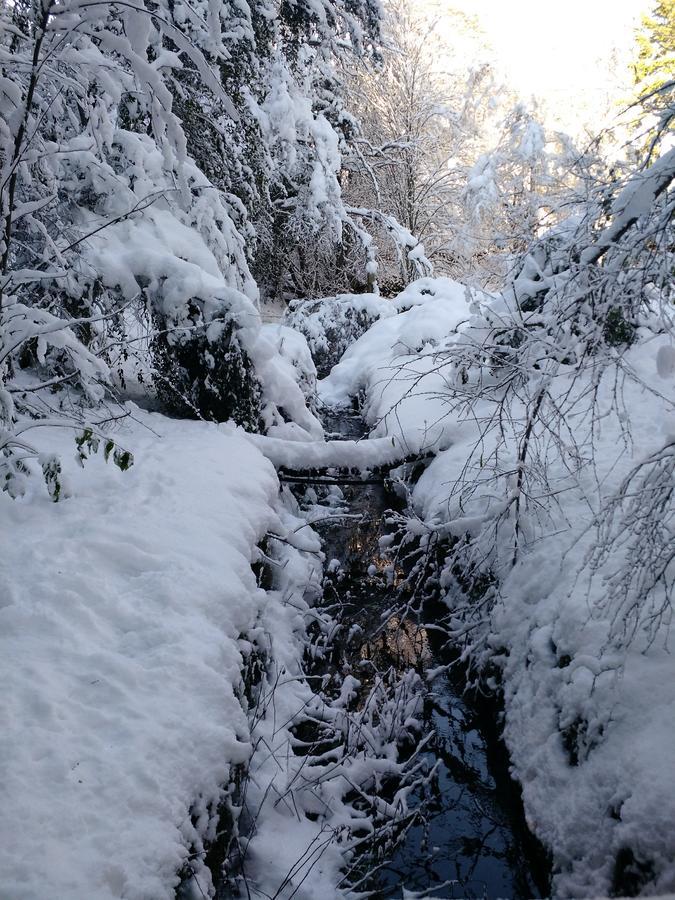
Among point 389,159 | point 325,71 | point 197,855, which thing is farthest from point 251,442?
→ point 389,159

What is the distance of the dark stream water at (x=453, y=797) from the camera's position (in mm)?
3131

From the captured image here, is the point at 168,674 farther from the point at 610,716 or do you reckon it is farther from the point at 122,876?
the point at 610,716

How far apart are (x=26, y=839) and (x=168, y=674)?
946mm

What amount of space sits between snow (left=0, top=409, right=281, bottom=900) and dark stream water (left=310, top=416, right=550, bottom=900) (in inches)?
50.6

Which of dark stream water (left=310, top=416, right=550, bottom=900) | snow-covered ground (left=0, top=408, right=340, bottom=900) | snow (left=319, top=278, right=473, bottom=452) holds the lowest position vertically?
dark stream water (left=310, top=416, right=550, bottom=900)

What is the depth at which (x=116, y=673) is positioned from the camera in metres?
2.73

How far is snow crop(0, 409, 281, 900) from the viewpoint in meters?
2.08

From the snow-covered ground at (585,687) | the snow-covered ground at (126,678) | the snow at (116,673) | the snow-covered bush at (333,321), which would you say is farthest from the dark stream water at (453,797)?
the snow-covered bush at (333,321)

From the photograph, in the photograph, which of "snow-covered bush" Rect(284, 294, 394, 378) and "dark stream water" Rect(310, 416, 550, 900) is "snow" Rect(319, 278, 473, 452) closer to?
"snow-covered bush" Rect(284, 294, 394, 378)

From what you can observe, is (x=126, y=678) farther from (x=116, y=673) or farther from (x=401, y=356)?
(x=401, y=356)

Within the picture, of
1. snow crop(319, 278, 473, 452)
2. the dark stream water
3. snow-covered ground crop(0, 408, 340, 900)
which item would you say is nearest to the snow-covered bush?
snow crop(319, 278, 473, 452)

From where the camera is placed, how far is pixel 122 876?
2.05 m

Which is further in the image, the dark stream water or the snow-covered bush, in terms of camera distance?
the snow-covered bush

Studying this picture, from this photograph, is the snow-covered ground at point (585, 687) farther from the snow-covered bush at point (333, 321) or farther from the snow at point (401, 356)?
the snow-covered bush at point (333, 321)
